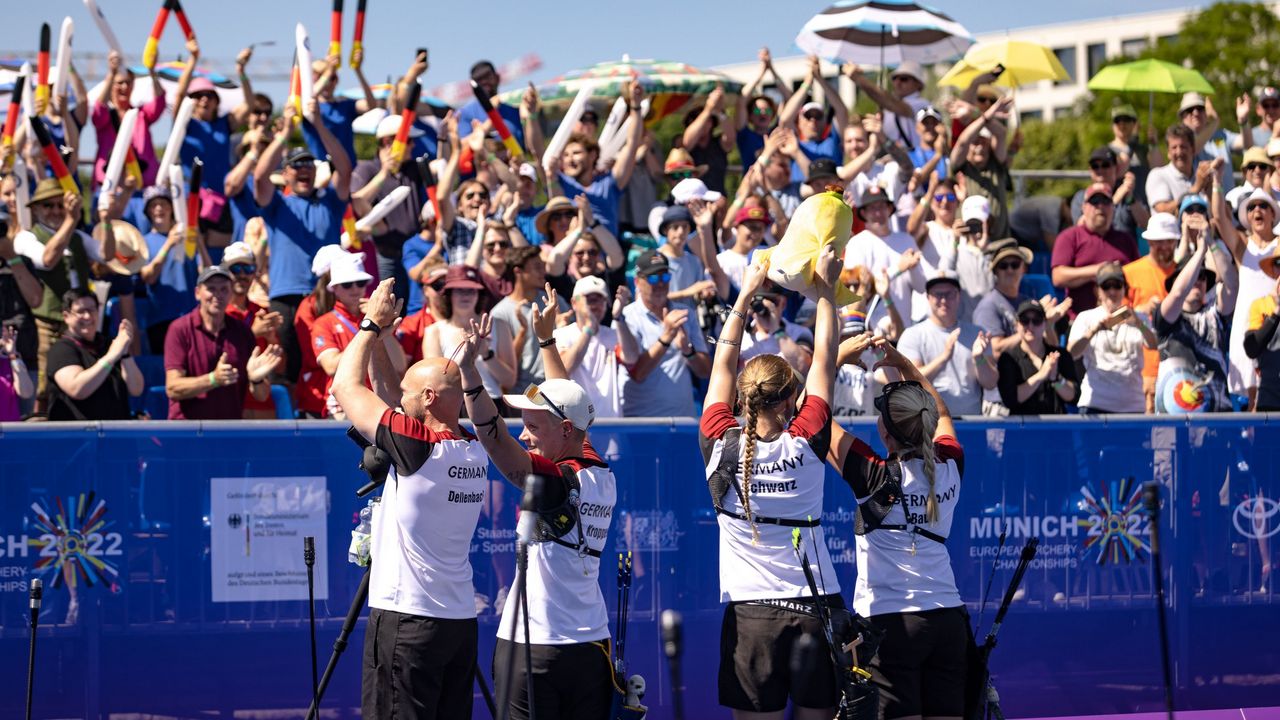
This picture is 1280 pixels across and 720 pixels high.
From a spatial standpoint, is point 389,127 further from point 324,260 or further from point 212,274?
point 212,274

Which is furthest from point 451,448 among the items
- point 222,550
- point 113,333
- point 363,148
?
point 363,148

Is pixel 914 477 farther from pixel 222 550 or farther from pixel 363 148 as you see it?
pixel 363 148

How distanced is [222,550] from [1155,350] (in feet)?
22.7

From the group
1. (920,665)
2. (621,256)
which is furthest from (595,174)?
(920,665)

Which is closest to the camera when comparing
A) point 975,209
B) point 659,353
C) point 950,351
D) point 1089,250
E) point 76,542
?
point 76,542

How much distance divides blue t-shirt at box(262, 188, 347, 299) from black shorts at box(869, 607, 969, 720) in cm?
643

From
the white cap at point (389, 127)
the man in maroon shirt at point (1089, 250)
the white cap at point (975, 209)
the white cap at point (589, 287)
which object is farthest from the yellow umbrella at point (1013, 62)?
the white cap at point (589, 287)

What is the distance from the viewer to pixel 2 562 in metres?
8.13

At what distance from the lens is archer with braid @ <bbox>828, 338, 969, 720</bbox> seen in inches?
267

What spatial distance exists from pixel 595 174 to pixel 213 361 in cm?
430

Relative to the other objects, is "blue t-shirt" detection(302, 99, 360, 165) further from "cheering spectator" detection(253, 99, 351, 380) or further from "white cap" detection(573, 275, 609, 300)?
"white cap" detection(573, 275, 609, 300)

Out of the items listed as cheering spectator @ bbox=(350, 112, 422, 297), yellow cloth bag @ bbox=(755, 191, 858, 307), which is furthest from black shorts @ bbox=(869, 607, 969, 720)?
cheering spectator @ bbox=(350, 112, 422, 297)

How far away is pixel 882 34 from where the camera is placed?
15922 millimetres

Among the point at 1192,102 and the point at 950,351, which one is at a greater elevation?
the point at 1192,102
